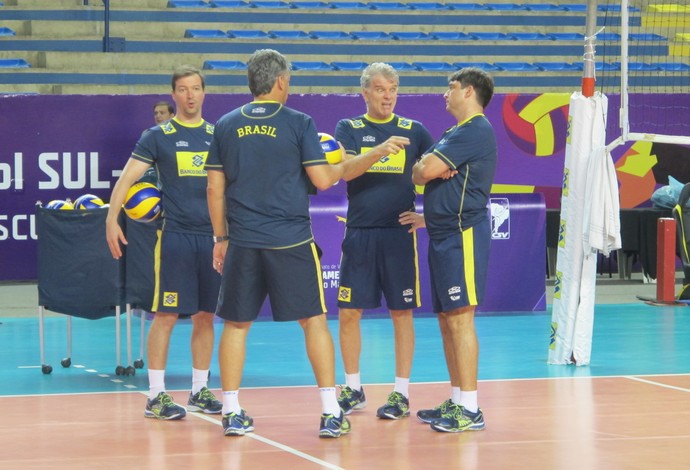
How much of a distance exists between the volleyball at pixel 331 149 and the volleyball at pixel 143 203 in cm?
116

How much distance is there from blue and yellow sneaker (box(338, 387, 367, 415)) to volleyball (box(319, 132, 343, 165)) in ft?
4.61

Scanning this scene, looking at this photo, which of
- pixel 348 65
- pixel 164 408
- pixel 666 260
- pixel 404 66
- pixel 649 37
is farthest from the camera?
pixel 649 37

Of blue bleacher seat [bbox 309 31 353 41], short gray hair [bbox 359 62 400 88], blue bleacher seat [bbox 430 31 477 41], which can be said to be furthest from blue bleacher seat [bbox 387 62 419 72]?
short gray hair [bbox 359 62 400 88]

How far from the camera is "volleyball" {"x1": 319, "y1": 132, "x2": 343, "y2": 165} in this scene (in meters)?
7.19

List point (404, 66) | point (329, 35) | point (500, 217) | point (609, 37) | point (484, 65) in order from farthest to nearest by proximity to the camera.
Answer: point (609, 37) → point (484, 65) → point (329, 35) → point (404, 66) → point (500, 217)

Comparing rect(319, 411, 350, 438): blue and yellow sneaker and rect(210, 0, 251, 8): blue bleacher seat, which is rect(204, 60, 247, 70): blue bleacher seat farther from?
rect(319, 411, 350, 438): blue and yellow sneaker

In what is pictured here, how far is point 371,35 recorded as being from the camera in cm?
2081

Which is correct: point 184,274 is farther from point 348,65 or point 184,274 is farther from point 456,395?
point 348,65

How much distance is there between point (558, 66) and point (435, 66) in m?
2.15

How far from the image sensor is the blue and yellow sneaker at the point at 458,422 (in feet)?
22.8

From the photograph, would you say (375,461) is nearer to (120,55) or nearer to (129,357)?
(129,357)

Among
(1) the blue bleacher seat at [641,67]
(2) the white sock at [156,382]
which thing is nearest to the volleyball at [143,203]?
(2) the white sock at [156,382]

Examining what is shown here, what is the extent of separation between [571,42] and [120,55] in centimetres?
781

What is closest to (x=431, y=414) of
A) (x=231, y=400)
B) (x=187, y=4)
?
(x=231, y=400)
